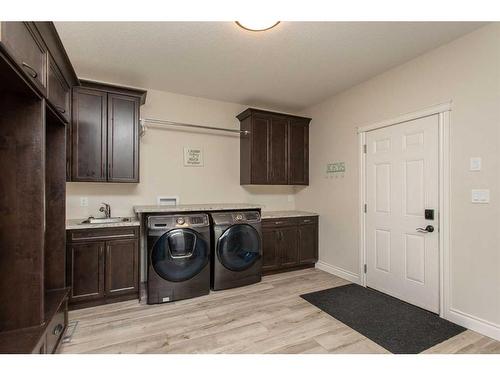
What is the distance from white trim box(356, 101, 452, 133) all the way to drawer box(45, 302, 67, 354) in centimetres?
359

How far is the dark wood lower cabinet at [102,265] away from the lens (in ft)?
8.20

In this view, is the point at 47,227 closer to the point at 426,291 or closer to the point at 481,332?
the point at 426,291

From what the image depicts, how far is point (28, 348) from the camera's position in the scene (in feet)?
4.45

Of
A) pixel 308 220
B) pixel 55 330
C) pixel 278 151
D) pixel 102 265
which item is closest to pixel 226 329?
pixel 55 330

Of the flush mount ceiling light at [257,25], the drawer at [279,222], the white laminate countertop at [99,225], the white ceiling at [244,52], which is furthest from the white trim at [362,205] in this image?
the white laminate countertop at [99,225]

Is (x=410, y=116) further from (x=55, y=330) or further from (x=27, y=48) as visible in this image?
(x=55, y=330)

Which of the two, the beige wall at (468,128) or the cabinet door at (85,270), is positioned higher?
the beige wall at (468,128)

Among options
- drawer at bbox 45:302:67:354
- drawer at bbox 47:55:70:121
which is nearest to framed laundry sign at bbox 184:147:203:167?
drawer at bbox 47:55:70:121

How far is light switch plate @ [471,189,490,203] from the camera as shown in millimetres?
2086

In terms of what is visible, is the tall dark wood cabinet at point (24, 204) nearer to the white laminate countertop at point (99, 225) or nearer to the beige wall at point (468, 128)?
the white laminate countertop at point (99, 225)

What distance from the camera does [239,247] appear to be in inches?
124

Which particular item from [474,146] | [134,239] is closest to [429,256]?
[474,146]

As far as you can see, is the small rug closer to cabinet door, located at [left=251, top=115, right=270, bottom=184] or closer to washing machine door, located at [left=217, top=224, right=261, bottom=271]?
washing machine door, located at [left=217, top=224, right=261, bottom=271]

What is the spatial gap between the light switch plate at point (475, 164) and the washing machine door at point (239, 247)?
7.59ft
